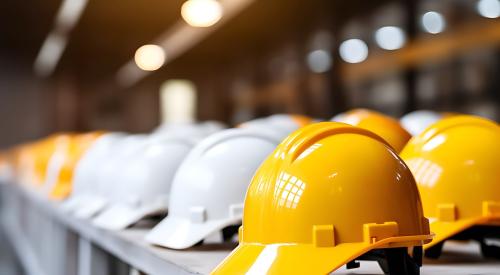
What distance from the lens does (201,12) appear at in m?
11.7

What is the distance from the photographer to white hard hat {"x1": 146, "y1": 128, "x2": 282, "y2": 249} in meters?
2.00

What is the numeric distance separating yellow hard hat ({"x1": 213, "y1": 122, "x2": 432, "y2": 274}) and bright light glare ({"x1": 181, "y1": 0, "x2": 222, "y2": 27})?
959 cm

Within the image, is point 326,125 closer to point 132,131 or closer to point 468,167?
point 468,167

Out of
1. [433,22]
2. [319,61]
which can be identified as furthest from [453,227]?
[319,61]

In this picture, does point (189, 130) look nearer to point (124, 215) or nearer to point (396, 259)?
point (124, 215)

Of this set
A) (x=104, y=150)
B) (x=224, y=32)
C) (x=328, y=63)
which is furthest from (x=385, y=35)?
(x=224, y=32)

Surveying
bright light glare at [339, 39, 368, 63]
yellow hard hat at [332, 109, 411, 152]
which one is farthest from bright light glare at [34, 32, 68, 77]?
yellow hard hat at [332, 109, 411, 152]

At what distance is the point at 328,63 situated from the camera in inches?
348

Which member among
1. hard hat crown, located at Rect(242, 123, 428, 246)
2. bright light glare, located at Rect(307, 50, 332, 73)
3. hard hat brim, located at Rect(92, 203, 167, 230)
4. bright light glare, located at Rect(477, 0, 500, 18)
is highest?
bright light glare, located at Rect(307, 50, 332, 73)

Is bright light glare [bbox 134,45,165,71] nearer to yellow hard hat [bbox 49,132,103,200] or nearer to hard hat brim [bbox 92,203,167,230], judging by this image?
yellow hard hat [bbox 49,132,103,200]

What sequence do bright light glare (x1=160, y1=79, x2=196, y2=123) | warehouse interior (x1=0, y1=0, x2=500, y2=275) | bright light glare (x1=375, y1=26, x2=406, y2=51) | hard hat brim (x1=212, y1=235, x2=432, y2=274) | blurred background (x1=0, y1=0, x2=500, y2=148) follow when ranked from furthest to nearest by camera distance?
bright light glare (x1=160, y1=79, x2=196, y2=123) < bright light glare (x1=375, y1=26, x2=406, y2=51) < blurred background (x1=0, y1=0, x2=500, y2=148) < warehouse interior (x1=0, y1=0, x2=500, y2=275) < hard hat brim (x1=212, y1=235, x2=432, y2=274)

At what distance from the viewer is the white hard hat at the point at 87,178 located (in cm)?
353

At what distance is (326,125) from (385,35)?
5685 millimetres

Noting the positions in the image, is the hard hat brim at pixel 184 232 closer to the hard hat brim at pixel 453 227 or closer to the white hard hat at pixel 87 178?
the hard hat brim at pixel 453 227
